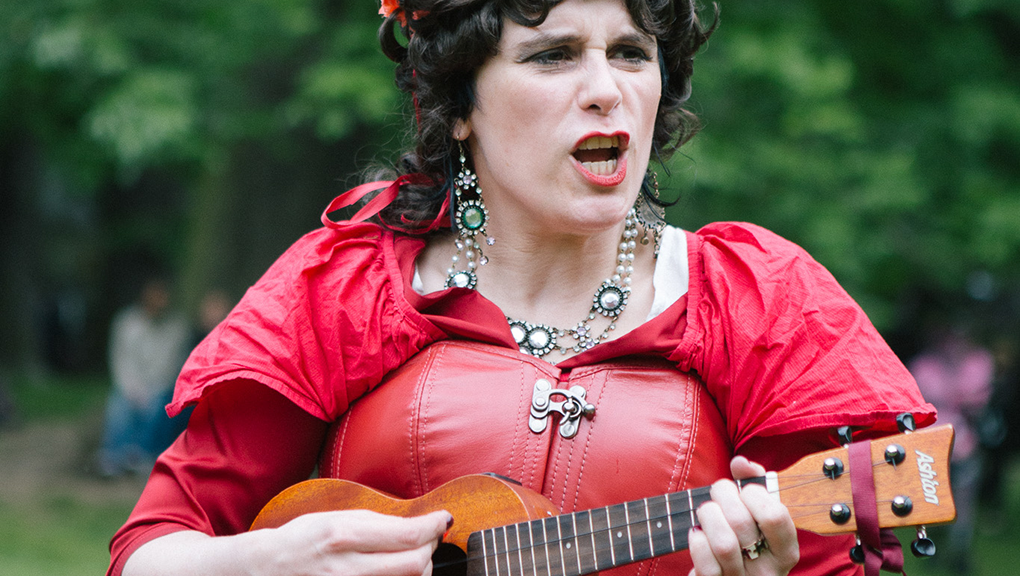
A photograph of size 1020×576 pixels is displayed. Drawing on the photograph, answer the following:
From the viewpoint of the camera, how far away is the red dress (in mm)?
1861

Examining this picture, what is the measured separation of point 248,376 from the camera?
2.00 m

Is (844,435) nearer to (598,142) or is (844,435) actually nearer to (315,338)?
(598,142)

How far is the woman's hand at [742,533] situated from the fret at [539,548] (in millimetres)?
271

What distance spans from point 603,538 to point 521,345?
49 cm

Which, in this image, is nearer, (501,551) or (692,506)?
(692,506)

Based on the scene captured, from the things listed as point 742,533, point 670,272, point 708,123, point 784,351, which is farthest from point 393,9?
point 708,123

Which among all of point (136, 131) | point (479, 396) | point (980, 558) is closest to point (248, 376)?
point (479, 396)

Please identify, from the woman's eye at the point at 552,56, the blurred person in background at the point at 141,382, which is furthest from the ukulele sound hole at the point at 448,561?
the blurred person in background at the point at 141,382

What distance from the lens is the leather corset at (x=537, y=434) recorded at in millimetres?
1888

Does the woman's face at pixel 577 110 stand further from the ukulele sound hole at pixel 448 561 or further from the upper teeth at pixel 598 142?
the ukulele sound hole at pixel 448 561

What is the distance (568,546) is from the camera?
1767 mm

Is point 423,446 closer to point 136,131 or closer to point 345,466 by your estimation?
point 345,466

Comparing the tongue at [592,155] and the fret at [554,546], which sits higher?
the tongue at [592,155]

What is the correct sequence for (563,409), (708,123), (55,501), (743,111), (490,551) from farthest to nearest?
(55,501) → (743,111) → (708,123) → (563,409) → (490,551)
